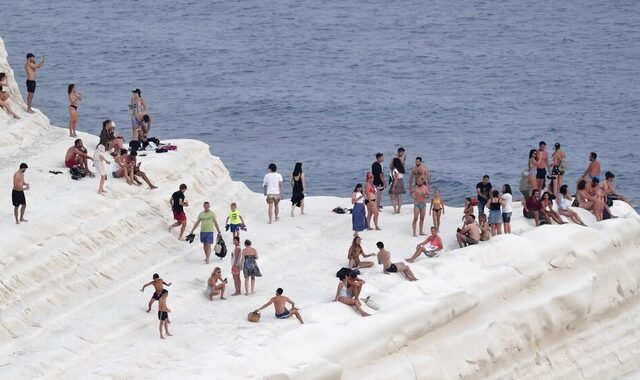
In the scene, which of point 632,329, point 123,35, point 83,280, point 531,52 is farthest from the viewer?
point 123,35

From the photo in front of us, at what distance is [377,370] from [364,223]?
332 inches

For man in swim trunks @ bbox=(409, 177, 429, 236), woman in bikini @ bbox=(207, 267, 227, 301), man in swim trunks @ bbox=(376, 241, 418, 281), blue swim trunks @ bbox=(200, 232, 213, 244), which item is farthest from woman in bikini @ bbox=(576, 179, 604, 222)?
woman in bikini @ bbox=(207, 267, 227, 301)

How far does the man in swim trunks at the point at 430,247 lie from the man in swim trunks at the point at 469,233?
629 mm

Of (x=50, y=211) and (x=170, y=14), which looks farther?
(x=170, y=14)

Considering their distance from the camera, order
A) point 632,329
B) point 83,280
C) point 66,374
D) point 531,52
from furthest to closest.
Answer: point 531,52 < point 632,329 < point 83,280 < point 66,374

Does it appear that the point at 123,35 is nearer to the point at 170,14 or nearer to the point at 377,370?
the point at 170,14

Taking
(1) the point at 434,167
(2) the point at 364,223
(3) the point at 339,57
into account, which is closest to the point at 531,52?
(3) the point at 339,57

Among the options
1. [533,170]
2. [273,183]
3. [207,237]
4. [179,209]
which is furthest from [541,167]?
[179,209]

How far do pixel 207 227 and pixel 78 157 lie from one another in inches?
189

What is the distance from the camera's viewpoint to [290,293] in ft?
147

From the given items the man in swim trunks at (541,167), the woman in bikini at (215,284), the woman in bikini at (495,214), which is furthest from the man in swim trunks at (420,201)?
the woman in bikini at (215,284)

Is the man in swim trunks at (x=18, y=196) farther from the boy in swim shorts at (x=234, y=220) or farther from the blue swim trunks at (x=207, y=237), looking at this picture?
the boy in swim shorts at (x=234, y=220)

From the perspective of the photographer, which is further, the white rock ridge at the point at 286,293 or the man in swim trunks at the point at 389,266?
the man in swim trunks at the point at 389,266

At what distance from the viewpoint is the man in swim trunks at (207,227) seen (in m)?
47.0
